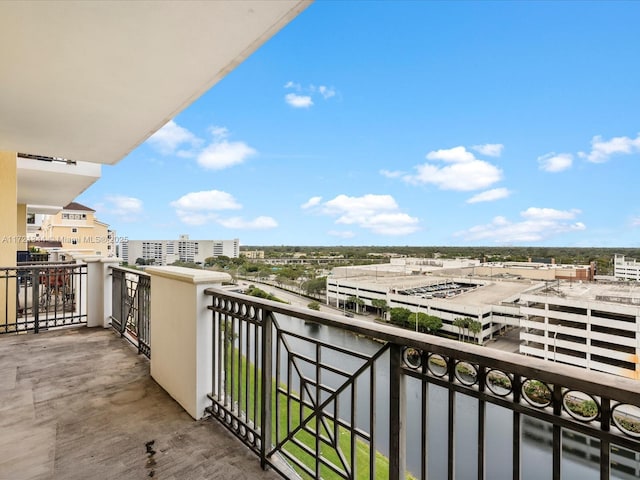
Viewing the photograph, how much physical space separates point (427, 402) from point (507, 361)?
38cm

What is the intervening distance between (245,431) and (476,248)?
98.0 inches

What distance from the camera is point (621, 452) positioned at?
905mm

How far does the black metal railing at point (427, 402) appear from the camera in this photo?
3.09ft

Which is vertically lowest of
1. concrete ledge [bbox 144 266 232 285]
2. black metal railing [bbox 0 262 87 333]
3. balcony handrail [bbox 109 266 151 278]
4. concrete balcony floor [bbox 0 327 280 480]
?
concrete balcony floor [bbox 0 327 280 480]

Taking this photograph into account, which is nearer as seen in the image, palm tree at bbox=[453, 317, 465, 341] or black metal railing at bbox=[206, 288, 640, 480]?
black metal railing at bbox=[206, 288, 640, 480]

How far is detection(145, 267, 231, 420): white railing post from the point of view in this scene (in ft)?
8.52

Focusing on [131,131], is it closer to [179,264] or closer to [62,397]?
[179,264]

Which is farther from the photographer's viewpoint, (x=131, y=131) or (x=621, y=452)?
(x=131, y=131)

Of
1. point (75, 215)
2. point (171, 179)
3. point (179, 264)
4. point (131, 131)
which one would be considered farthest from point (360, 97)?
point (75, 215)

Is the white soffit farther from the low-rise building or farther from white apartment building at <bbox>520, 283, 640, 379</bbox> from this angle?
white apartment building at <bbox>520, 283, 640, 379</bbox>

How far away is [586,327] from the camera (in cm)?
160

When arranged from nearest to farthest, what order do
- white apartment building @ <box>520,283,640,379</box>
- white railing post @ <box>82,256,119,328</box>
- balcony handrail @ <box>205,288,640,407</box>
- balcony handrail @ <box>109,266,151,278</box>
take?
1. balcony handrail @ <box>205,288,640,407</box>
2. white apartment building @ <box>520,283,640,379</box>
3. balcony handrail @ <box>109,266,151,278</box>
4. white railing post @ <box>82,256,119,328</box>

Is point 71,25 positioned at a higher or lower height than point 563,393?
higher

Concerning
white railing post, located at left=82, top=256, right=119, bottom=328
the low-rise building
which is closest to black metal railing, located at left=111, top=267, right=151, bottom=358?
white railing post, located at left=82, top=256, right=119, bottom=328
